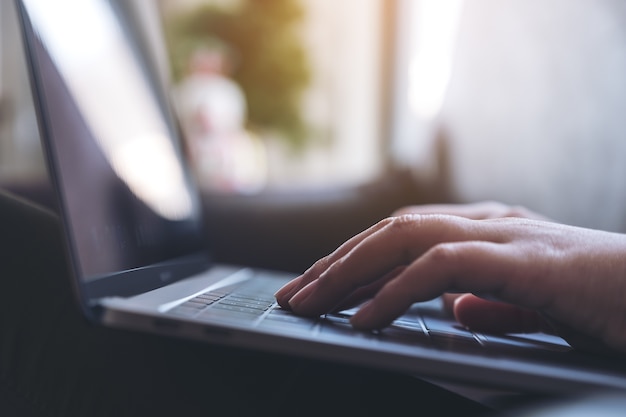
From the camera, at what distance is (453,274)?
0.36 meters

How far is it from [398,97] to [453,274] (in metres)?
2.21

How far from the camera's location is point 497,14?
123 centimetres

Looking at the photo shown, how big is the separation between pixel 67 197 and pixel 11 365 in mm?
125

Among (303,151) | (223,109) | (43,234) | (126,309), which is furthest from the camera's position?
(303,151)

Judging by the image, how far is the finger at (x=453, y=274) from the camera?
0.36 m

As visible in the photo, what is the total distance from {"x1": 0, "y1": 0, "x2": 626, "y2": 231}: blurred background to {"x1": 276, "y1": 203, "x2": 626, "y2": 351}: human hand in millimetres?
359

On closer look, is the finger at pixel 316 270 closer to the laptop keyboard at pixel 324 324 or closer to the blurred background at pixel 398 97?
the laptop keyboard at pixel 324 324

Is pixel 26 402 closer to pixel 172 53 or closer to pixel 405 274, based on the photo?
pixel 405 274

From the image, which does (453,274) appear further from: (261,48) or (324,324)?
(261,48)

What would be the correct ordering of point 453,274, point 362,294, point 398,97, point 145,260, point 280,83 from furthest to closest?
point 280,83 → point 398,97 → point 145,260 → point 362,294 → point 453,274

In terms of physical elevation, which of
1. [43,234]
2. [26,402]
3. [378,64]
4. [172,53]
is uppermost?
[172,53]

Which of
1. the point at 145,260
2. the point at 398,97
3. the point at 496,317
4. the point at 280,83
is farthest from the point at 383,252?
the point at 280,83

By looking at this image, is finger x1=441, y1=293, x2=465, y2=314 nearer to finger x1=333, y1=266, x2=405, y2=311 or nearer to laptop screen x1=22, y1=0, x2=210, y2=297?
finger x1=333, y1=266, x2=405, y2=311

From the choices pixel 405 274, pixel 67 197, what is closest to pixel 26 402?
pixel 67 197
